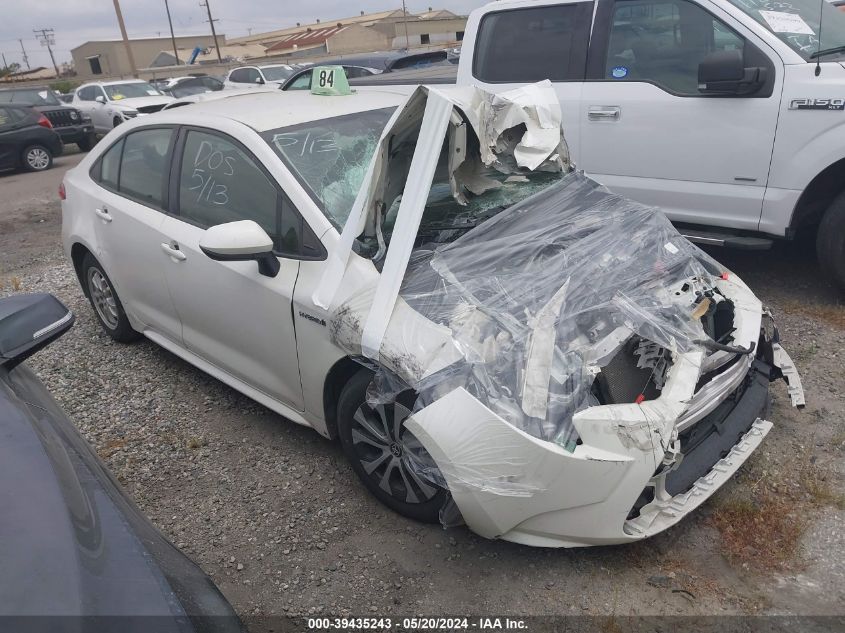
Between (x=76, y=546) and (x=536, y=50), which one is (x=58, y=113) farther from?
(x=76, y=546)

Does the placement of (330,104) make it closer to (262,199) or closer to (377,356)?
(262,199)

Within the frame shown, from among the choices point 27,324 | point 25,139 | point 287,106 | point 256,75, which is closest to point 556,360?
point 27,324

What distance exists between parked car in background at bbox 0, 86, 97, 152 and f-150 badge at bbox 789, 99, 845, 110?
1502 centimetres

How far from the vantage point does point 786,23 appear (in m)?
4.39

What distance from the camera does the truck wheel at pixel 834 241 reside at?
4246 millimetres

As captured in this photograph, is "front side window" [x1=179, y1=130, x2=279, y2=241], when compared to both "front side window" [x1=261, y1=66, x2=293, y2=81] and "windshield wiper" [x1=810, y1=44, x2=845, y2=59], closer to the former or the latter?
"windshield wiper" [x1=810, y1=44, x2=845, y2=59]

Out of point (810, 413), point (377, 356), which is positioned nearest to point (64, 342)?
point (377, 356)

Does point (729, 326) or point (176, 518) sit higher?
point (729, 326)

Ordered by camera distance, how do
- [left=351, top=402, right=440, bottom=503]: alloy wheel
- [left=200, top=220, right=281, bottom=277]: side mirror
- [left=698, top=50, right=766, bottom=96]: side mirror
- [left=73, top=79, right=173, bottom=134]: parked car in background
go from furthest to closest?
[left=73, top=79, right=173, bottom=134]: parked car in background → [left=698, top=50, right=766, bottom=96]: side mirror → [left=200, top=220, right=281, bottom=277]: side mirror → [left=351, top=402, right=440, bottom=503]: alloy wheel

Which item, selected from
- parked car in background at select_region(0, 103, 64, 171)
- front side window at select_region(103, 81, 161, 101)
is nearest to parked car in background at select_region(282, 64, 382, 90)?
parked car in background at select_region(0, 103, 64, 171)

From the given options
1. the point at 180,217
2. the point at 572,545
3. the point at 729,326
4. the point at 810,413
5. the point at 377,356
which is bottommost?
the point at 810,413

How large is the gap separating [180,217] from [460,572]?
7.67 ft

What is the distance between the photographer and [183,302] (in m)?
3.70

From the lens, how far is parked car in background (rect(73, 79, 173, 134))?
1500 centimetres
